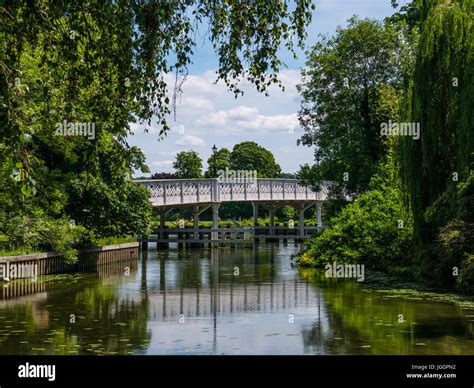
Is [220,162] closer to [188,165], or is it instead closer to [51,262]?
[188,165]

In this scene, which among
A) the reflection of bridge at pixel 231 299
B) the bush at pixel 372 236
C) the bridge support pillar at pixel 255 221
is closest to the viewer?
the reflection of bridge at pixel 231 299

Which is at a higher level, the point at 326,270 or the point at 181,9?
the point at 181,9

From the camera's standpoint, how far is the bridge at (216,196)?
180 ft

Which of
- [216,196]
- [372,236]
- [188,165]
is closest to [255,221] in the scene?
[216,196]

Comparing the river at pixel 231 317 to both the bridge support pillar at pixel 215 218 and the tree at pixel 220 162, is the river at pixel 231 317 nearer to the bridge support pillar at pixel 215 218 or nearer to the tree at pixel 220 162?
the bridge support pillar at pixel 215 218

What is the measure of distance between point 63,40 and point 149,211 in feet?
101

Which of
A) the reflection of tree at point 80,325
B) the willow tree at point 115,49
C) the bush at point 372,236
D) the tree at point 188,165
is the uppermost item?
the tree at point 188,165

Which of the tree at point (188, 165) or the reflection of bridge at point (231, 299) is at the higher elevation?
the tree at point (188, 165)

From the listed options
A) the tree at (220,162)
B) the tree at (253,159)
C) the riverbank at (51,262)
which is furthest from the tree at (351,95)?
the tree at (253,159)

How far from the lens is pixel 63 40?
405 inches

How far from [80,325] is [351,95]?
28653mm

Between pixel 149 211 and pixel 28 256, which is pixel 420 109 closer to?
pixel 28 256
